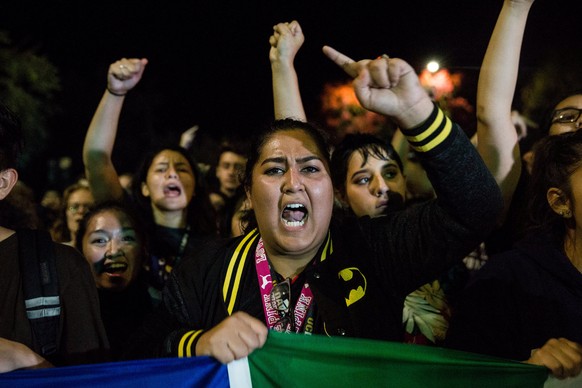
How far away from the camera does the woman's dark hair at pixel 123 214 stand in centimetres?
359

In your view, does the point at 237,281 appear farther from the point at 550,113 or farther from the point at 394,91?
the point at 550,113

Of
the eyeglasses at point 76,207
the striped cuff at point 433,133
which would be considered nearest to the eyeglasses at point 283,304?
the striped cuff at point 433,133

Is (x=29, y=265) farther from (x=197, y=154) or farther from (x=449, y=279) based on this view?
(x=197, y=154)

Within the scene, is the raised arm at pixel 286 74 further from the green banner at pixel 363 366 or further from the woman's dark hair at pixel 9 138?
the green banner at pixel 363 366

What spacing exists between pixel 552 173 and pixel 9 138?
2262 millimetres

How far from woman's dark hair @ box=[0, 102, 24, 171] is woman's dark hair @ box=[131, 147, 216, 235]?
1767 millimetres

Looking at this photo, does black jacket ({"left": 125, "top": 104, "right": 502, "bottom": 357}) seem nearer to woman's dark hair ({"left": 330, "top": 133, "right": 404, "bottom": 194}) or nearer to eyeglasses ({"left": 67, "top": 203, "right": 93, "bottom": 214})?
woman's dark hair ({"left": 330, "top": 133, "right": 404, "bottom": 194})

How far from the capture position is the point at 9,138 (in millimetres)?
2355

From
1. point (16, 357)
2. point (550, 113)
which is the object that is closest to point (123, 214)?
point (16, 357)

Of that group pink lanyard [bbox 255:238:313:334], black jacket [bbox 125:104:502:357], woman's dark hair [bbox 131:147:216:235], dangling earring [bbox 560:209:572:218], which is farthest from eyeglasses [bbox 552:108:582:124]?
woman's dark hair [bbox 131:147:216:235]

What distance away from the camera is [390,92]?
1866 millimetres

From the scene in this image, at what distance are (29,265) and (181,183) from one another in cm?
205

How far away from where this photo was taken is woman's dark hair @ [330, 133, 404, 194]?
3412 mm

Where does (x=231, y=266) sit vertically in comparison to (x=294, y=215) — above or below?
below
